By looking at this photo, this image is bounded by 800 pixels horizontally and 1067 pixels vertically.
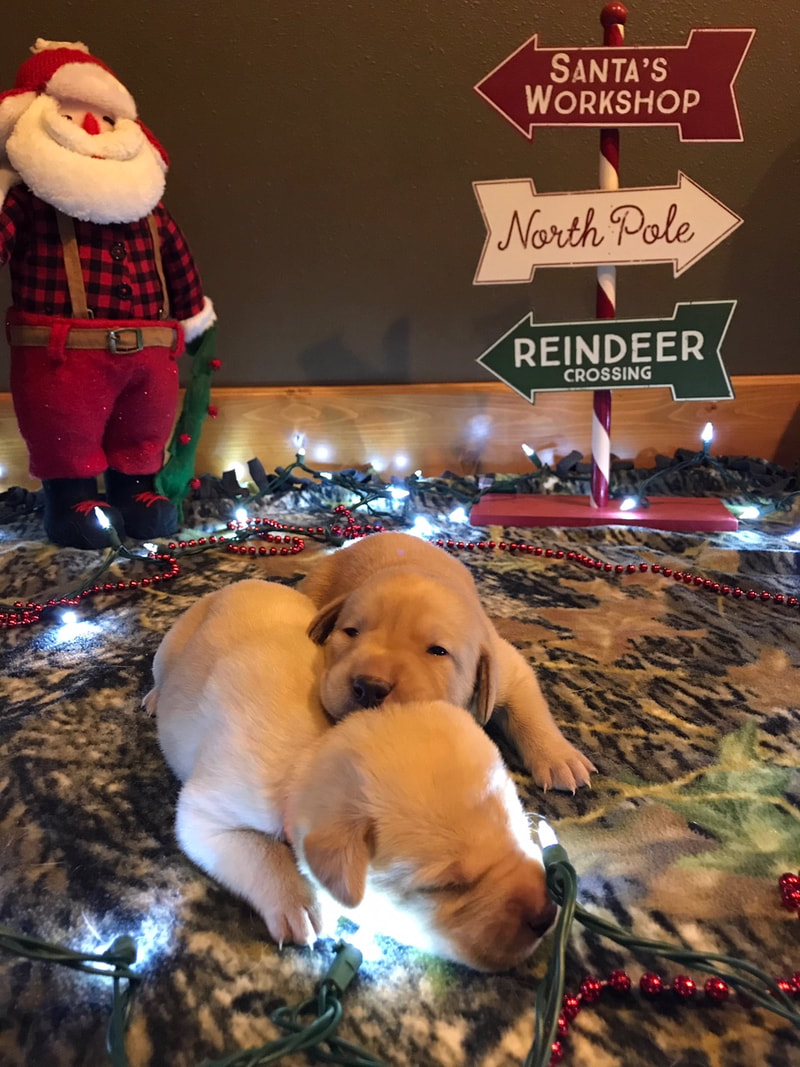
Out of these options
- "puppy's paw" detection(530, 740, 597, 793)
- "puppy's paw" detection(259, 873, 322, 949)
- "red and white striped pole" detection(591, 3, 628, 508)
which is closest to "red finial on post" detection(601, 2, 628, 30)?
"red and white striped pole" detection(591, 3, 628, 508)

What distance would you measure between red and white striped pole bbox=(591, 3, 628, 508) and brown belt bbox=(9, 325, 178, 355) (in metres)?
0.92

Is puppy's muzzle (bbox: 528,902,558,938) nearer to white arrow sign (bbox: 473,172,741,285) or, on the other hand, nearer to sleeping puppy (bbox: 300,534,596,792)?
sleeping puppy (bbox: 300,534,596,792)

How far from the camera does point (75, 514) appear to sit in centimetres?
155

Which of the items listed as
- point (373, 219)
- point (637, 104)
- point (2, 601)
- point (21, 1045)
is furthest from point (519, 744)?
point (373, 219)

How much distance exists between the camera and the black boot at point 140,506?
1.63 meters

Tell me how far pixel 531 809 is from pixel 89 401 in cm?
115

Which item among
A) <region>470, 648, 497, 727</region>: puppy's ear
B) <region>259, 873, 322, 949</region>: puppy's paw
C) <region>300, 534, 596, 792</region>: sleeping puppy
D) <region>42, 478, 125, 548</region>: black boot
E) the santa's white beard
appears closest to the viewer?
<region>259, 873, 322, 949</region>: puppy's paw

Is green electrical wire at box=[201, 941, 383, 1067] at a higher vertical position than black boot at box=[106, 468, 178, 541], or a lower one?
lower

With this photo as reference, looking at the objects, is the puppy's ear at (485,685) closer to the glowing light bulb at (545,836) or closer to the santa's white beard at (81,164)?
the glowing light bulb at (545,836)

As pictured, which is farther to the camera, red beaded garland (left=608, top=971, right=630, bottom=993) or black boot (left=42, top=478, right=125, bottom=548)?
black boot (left=42, top=478, right=125, bottom=548)

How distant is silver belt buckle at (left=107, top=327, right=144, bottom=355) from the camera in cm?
147

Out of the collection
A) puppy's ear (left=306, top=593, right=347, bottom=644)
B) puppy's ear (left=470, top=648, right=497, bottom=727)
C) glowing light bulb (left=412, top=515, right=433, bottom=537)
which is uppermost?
puppy's ear (left=306, top=593, right=347, bottom=644)

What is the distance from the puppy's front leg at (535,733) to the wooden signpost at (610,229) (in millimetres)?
785

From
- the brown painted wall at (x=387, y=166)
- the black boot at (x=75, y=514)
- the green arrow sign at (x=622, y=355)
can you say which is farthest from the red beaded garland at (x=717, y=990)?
the brown painted wall at (x=387, y=166)
